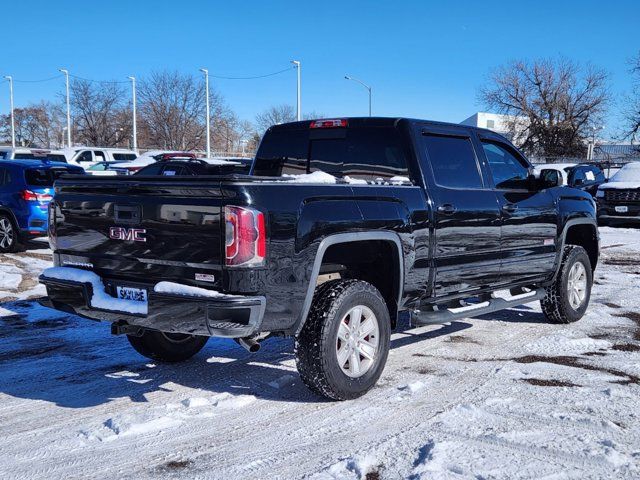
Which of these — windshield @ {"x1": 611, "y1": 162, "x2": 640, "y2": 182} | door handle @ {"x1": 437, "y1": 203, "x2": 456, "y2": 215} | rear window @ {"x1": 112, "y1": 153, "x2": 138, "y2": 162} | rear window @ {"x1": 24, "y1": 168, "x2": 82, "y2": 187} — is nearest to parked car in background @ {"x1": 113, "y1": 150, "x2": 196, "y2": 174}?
rear window @ {"x1": 112, "y1": 153, "x2": 138, "y2": 162}

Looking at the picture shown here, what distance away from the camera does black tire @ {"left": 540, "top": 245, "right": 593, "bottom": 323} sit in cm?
694

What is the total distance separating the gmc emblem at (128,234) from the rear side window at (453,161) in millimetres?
2325

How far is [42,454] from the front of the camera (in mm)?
3811

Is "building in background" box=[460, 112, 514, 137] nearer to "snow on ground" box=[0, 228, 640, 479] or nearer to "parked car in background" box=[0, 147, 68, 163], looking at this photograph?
"parked car in background" box=[0, 147, 68, 163]

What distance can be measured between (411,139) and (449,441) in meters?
2.40

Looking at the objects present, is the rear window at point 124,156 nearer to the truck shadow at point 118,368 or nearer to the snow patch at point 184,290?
the truck shadow at point 118,368

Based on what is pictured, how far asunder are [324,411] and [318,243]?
1111 millimetres

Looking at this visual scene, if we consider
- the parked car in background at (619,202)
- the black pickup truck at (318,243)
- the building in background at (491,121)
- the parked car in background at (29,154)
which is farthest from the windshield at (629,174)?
the building in background at (491,121)

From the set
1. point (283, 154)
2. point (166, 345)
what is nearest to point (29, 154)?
point (283, 154)

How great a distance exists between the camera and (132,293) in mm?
4355

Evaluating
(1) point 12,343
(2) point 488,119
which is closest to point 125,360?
(1) point 12,343

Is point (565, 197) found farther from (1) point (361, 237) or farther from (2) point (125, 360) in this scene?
(2) point (125, 360)

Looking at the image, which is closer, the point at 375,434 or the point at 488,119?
the point at 375,434

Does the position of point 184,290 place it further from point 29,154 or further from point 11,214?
point 29,154
